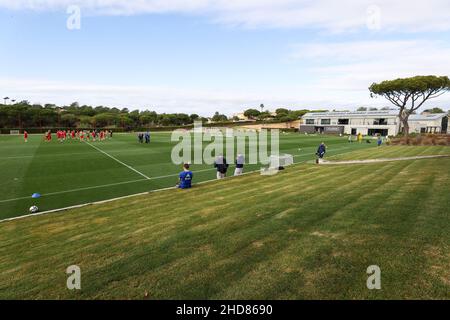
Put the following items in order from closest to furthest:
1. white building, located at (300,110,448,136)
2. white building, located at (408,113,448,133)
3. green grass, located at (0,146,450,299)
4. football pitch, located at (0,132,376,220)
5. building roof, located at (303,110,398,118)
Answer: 1. green grass, located at (0,146,450,299)
2. football pitch, located at (0,132,376,220)
3. white building, located at (408,113,448,133)
4. white building, located at (300,110,448,136)
5. building roof, located at (303,110,398,118)

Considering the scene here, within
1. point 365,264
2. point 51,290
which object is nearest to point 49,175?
point 51,290

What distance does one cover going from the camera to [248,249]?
5.96m

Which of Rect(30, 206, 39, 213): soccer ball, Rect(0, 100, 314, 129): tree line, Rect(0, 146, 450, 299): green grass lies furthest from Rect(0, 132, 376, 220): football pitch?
Rect(0, 100, 314, 129): tree line

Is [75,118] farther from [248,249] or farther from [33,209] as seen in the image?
[248,249]

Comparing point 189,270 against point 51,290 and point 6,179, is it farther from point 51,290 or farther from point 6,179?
point 6,179

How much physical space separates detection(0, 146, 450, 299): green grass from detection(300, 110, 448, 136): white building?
272ft

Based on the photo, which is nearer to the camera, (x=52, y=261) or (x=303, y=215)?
(x=52, y=261)

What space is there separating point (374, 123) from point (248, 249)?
9255 centimetres

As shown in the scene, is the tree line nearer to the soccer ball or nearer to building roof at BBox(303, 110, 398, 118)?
building roof at BBox(303, 110, 398, 118)

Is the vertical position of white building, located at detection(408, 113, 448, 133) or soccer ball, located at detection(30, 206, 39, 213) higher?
white building, located at detection(408, 113, 448, 133)

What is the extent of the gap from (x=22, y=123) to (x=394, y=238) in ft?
348

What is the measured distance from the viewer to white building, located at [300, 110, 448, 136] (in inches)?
3204

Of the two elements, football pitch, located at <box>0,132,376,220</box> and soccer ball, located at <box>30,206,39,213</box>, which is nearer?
soccer ball, located at <box>30,206,39,213</box>
